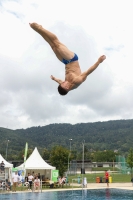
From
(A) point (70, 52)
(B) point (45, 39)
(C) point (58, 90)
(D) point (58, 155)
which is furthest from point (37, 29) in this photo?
(D) point (58, 155)

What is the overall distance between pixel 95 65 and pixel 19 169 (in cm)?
2645

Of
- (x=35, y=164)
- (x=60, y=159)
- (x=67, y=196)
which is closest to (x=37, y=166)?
(x=35, y=164)

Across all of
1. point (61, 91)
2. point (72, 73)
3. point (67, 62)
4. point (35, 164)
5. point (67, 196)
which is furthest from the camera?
point (35, 164)

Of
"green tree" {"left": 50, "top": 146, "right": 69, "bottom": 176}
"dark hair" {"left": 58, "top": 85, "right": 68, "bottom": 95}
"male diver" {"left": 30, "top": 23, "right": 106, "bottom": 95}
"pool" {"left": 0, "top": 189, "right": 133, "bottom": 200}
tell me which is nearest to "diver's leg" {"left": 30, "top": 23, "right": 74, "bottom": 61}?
"male diver" {"left": 30, "top": 23, "right": 106, "bottom": 95}

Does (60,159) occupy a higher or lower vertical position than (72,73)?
lower

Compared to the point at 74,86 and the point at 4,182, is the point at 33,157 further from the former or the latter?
the point at 74,86

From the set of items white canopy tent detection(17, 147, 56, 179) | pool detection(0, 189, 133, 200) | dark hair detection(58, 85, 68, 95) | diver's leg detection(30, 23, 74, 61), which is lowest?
pool detection(0, 189, 133, 200)

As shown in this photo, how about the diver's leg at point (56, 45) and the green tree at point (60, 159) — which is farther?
the green tree at point (60, 159)

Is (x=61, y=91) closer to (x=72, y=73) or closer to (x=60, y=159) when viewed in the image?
(x=72, y=73)

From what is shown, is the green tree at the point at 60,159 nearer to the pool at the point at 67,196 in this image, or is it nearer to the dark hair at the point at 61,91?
the pool at the point at 67,196

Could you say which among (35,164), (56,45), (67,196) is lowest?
(67,196)

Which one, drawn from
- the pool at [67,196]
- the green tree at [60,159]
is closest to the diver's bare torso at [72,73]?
the pool at [67,196]

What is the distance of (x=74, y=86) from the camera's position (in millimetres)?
6586

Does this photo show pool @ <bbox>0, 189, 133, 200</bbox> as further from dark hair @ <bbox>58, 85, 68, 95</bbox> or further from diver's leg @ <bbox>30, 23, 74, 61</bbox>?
diver's leg @ <bbox>30, 23, 74, 61</bbox>
